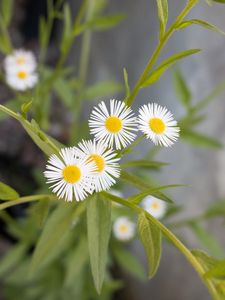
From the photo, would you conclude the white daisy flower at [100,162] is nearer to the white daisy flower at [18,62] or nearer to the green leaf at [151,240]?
the green leaf at [151,240]

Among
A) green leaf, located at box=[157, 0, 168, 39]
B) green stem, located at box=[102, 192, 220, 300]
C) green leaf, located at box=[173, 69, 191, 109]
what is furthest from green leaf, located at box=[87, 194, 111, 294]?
green leaf, located at box=[173, 69, 191, 109]

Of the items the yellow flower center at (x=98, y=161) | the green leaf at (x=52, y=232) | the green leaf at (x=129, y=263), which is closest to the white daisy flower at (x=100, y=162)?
the yellow flower center at (x=98, y=161)

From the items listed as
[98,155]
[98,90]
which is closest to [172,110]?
[98,90]

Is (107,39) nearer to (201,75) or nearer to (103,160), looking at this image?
(201,75)

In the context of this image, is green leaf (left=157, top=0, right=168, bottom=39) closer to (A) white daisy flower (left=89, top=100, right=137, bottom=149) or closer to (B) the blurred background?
(A) white daisy flower (left=89, top=100, right=137, bottom=149)

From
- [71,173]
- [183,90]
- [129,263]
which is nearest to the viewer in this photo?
[71,173]

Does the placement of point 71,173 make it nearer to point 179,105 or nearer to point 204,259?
point 204,259

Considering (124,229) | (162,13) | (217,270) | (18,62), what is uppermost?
(18,62)

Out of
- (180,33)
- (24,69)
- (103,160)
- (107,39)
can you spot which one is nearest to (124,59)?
(107,39)
